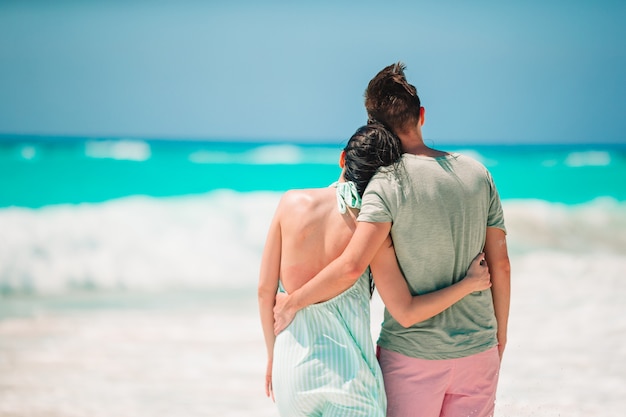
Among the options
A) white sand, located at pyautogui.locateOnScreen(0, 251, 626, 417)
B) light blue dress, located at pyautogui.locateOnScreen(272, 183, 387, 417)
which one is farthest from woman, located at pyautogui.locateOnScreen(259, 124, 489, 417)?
white sand, located at pyautogui.locateOnScreen(0, 251, 626, 417)

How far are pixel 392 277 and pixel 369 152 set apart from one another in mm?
333

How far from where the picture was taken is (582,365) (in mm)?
4348

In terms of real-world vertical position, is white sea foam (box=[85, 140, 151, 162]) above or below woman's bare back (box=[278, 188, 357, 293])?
below

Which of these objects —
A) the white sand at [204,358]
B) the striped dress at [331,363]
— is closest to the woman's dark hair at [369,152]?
the striped dress at [331,363]

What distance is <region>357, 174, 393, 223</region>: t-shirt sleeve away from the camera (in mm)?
1799

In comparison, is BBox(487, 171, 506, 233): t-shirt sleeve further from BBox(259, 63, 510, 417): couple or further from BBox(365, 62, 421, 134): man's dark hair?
BBox(365, 62, 421, 134): man's dark hair

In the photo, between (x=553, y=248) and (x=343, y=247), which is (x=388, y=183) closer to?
(x=343, y=247)

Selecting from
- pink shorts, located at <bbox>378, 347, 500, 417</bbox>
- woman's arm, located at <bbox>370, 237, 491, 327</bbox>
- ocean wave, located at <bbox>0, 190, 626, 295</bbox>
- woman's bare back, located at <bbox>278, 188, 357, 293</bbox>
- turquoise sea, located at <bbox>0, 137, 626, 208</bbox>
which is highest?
woman's bare back, located at <bbox>278, 188, 357, 293</bbox>

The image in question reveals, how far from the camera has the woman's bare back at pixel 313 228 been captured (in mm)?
1914

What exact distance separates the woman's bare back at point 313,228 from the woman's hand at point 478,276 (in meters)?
0.34

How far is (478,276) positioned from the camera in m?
1.92

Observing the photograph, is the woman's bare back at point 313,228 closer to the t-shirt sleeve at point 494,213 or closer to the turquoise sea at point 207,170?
the t-shirt sleeve at point 494,213

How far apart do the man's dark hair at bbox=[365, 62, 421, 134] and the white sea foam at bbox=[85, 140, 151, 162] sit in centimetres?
1762

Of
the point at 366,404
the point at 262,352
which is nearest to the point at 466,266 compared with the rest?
the point at 366,404
